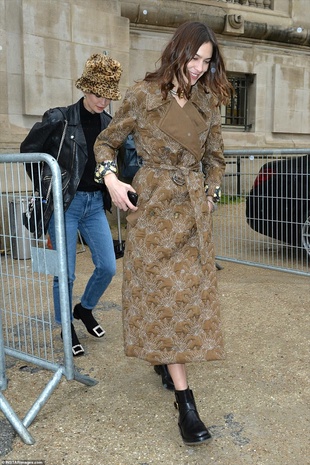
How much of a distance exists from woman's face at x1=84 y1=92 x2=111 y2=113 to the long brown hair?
0.80 metres

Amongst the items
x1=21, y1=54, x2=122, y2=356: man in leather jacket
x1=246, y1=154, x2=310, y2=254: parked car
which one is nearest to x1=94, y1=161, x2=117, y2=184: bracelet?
x1=21, y1=54, x2=122, y2=356: man in leather jacket

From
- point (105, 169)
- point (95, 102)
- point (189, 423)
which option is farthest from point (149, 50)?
point (189, 423)

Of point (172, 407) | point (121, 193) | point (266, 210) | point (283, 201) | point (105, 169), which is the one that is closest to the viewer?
point (121, 193)

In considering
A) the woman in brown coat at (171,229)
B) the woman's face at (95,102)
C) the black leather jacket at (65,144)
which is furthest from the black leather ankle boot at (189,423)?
the woman's face at (95,102)

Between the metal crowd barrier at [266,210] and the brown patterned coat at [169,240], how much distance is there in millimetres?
2918

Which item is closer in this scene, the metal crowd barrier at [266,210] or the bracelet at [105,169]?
the bracelet at [105,169]

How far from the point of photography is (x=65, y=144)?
3332 mm

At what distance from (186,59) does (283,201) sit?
3.28 m

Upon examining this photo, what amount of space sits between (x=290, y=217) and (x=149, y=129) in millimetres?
3223

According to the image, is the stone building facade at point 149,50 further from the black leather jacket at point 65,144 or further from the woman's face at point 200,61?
the woman's face at point 200,61

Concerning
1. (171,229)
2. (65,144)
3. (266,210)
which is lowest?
(266,210)

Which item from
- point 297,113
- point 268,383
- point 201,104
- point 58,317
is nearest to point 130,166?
point 58,317

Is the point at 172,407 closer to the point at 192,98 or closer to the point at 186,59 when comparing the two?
the point at 192,98

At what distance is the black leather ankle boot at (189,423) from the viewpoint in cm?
246
